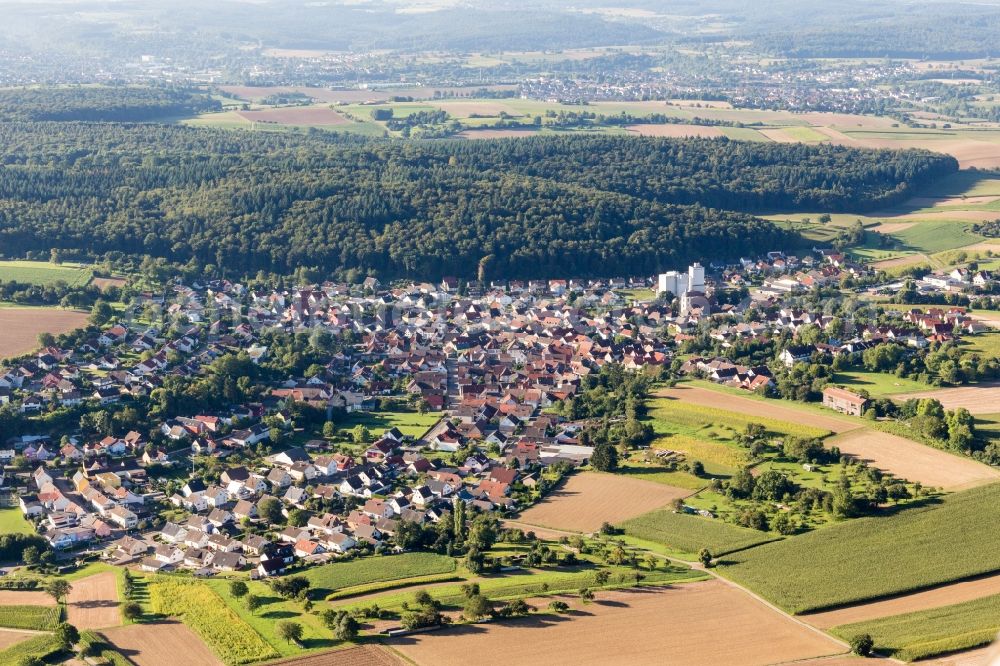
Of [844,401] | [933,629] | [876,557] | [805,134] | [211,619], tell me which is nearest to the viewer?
[933,629]

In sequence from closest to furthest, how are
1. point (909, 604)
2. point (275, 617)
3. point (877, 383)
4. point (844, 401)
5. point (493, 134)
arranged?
point (275, 617), point (909, 604), point (844, 401), point (877, 383), point (493, 134)

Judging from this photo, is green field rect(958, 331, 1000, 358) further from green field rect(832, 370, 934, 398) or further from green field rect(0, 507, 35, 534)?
green field rect(0, 507, 35, 534)

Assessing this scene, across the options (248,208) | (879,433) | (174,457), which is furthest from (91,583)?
(248,208)

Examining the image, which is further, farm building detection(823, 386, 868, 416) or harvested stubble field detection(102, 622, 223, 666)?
farm building detection(823, 386, 868, 416)

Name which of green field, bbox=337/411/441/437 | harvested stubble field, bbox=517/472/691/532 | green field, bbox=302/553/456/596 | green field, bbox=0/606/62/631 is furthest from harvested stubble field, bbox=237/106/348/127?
green field, bbox=0/606/62/631

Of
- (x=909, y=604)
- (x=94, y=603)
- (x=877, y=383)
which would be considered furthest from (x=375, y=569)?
(x=877, y=383)

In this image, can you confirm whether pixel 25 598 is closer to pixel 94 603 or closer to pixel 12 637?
pixel 94 603
